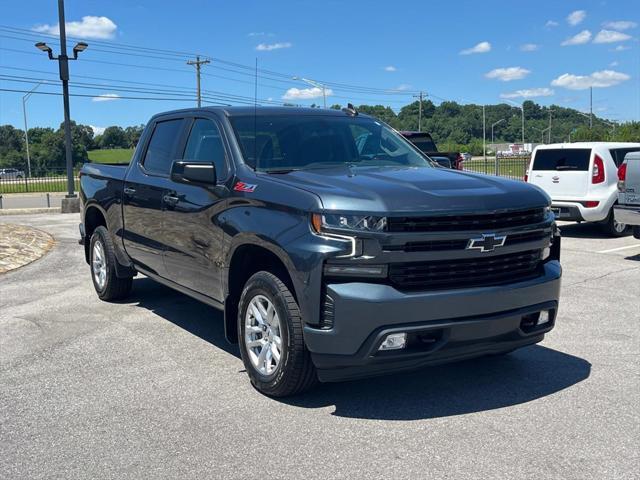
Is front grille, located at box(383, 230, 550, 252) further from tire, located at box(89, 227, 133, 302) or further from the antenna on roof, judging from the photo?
tire, located at box(89, 227, 133, 302)

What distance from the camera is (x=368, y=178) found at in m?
4.45

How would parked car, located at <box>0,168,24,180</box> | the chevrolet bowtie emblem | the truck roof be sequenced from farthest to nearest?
1. parked car, located at <box>0,168,24,180</box>
2. the truck roof
3. the chevrolet bowtie emblem

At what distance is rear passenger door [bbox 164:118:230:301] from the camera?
16.4 feet

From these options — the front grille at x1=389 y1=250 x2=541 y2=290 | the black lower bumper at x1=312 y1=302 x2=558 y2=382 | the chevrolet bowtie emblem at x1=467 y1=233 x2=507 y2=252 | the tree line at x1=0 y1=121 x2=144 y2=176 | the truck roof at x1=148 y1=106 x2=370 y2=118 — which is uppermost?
the tree line at x1=0 y1=121 x2=144 y2=176

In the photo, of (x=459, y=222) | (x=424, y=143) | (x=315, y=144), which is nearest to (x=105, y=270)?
(x=315, y=144)

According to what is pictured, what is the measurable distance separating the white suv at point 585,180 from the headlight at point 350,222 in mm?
9929

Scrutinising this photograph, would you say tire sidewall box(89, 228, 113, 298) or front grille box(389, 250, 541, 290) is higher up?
front grille box(389, 250, 541, 290)

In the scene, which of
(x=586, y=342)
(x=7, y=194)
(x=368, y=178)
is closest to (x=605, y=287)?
(x=586, y=342)

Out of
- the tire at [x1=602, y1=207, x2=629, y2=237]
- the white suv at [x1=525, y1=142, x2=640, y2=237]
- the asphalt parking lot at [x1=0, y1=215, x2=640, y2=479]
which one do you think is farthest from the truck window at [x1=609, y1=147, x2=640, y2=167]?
the asphalt parking lot at [x1=0, y1=215, x2=640, y2=479]

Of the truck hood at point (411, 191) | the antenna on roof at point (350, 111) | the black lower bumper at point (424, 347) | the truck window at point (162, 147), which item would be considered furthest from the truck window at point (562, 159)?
the black lower bumper at point (424, 347)

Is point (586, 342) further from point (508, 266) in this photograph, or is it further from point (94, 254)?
point (94, 254)

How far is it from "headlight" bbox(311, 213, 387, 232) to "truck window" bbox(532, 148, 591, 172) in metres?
10.4

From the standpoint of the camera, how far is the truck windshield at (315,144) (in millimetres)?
5059

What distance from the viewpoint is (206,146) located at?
5480 millimetres
